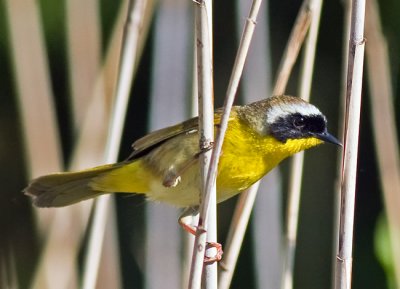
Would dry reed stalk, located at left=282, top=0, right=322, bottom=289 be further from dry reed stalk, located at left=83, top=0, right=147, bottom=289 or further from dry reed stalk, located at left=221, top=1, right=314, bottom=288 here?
dry reed stalk, located at left=83, top=0, right=147, bottom=289

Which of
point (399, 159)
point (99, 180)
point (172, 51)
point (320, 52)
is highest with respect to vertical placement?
point (320, 52)

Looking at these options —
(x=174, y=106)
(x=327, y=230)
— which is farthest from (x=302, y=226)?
(x=174, y=106)

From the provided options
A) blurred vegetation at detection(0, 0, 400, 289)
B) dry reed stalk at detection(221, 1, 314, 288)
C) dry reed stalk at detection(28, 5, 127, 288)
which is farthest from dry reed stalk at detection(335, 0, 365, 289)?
blurred vegetation at detection(0, 0, 400, 289)

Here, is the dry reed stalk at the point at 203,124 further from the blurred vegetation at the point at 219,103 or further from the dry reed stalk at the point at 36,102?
the blurred vegetation at the point at 219,103

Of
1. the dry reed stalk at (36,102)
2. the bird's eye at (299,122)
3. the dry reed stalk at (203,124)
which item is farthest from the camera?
the dry reed stalk at (36,102)

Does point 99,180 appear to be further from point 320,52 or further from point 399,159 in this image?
point 320,52

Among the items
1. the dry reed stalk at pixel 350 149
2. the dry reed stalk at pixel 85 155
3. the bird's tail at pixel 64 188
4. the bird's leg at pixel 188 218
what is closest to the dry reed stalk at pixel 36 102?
the dry reed stalk at pixel 85 155
